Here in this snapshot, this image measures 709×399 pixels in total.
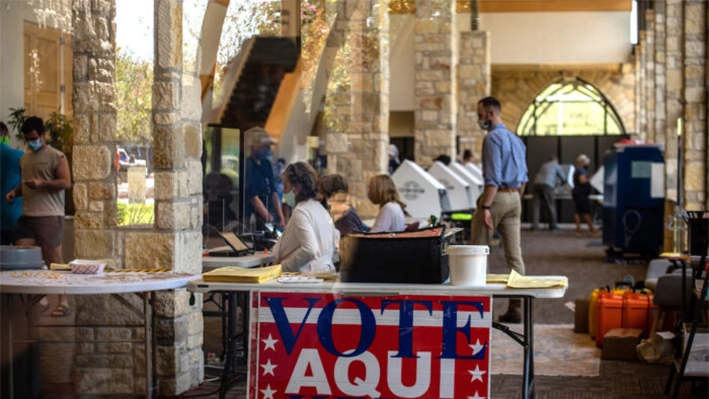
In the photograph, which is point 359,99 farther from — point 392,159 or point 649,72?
point 649,72

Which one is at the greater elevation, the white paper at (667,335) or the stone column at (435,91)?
the stone column at (435,91)

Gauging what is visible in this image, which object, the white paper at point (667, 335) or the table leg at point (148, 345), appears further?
the white paper at point (667, 335)

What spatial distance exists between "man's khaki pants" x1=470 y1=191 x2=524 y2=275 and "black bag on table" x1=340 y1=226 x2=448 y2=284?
332cm

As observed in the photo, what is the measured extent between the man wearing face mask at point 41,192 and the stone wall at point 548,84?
18.0m

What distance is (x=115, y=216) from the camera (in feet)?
17.7

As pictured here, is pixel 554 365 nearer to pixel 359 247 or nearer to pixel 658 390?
pixel 658 390

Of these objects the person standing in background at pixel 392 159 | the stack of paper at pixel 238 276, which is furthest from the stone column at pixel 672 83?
the stack of paper at pixel 238 276

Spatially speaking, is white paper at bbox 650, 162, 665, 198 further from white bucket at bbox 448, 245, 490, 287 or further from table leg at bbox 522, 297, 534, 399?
white bucket at bbox 448, 245, 490, 287

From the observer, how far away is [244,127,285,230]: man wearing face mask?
684 cm

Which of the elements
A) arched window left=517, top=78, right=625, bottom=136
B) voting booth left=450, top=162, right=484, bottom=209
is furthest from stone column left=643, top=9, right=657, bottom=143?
voting booth left=450, top=162, right=484, bottom=209

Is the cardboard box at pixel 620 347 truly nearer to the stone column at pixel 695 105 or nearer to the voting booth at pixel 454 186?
the stone column at pixel 695 105

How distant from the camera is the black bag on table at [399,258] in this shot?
13.0 ft

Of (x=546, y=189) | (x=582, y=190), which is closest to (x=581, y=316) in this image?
(x=582, y=190)

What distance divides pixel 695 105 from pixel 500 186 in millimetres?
3025
